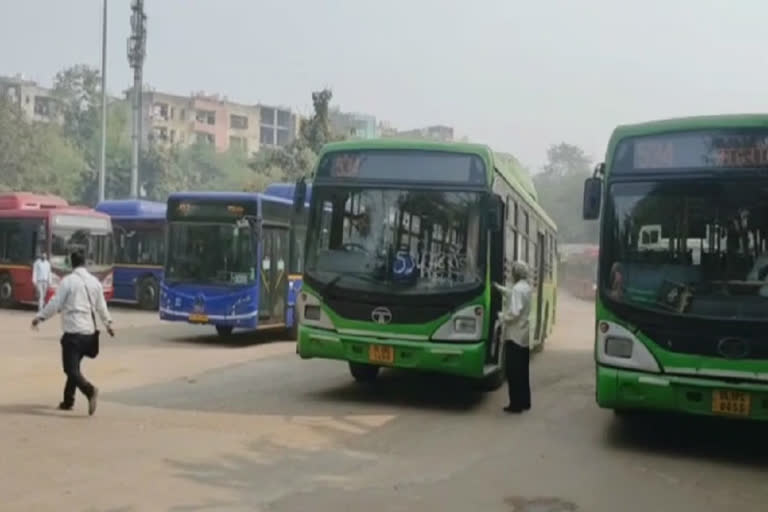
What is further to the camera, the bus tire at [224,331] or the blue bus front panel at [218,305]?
the bus tire at [224,331]

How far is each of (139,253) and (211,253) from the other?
1096 cm

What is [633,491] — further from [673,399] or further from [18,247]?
[18,247]

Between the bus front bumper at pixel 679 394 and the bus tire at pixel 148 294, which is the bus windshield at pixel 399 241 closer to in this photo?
the bus front bumper at pixel 679 394

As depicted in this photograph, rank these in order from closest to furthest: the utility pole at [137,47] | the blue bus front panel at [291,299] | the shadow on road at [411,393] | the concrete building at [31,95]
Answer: the shadow on road at [411,393] < the blue bus front panel at [291,299] < the utility pole at [137,47] < the concrete building at [31,95]

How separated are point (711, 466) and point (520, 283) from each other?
9.59 feet

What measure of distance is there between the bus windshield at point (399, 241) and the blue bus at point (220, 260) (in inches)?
232

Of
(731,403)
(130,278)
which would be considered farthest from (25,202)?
(731,403)

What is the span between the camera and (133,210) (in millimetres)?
26688

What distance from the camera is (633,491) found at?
21.9ft

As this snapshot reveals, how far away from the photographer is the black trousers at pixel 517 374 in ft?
31.8

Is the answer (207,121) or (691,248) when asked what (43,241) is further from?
(207,121)

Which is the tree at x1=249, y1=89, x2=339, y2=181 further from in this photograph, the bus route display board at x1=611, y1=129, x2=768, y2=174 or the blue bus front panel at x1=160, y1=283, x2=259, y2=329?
the bus route display board at x1=611, y1=129, x2=768, y2=174

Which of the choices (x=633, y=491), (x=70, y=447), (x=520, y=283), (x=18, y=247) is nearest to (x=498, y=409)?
(x=520, y=283)

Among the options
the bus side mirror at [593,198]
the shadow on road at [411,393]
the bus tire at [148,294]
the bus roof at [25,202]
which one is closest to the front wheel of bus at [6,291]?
the bus roof at [25,202]
